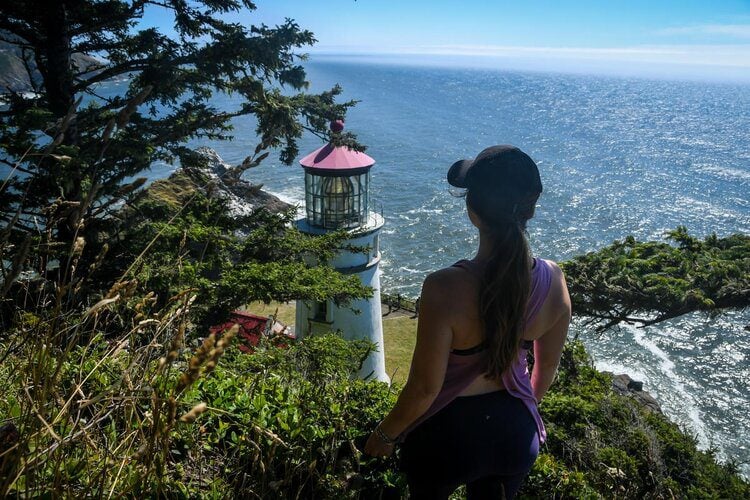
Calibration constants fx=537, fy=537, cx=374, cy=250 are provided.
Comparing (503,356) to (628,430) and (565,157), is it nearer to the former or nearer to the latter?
(628,430)

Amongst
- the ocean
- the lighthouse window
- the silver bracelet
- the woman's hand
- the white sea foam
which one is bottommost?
the white sea foam

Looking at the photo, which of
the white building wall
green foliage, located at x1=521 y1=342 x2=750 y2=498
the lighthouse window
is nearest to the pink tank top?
green foliage, located at x1=521 y1=342 x2=750 y2=498

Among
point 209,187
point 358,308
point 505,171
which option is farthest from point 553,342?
point 358,308

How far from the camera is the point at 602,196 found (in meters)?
35.6

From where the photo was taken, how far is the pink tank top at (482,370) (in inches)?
70.3

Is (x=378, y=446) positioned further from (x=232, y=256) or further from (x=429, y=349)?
(x=232, y=256)

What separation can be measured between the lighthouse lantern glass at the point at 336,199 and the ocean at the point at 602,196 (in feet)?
14.3

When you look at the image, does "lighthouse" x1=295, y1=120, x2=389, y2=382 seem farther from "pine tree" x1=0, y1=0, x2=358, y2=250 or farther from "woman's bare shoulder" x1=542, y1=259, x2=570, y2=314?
"woman's bare shoulder" x1=542, y1=259, x2=570, y2=314

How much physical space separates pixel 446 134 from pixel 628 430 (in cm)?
5095

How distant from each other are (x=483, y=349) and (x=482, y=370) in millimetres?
82

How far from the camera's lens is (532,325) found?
1881 mm

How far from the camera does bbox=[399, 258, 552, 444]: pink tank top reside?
5.86 feet

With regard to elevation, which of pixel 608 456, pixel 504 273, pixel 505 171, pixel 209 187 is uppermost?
pixel 505 171

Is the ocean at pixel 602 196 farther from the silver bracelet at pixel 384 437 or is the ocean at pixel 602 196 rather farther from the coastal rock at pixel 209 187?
the coastal rock at pixel 209 187
